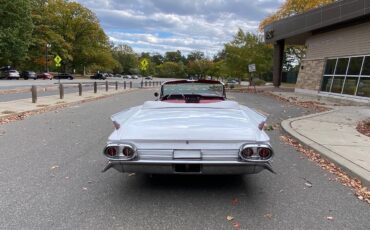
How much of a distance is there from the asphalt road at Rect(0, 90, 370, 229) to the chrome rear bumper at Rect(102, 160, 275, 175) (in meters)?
0.40

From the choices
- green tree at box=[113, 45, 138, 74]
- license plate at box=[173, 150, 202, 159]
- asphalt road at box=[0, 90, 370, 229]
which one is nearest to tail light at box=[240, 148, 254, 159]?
license plate at box=[173, 150, 202, 159]

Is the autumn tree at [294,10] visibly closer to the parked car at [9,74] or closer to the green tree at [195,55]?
the parked car at [9,74]

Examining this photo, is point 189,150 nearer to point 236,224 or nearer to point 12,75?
point 236,224

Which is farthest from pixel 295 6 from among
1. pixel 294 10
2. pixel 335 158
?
pixel 335 158

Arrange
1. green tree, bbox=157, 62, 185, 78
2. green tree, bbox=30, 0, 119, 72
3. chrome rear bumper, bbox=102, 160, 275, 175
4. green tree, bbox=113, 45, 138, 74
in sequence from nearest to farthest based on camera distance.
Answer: chrome rear bumper, bbox=102, 160, 275, 175
green tree, bbox=30, 0, 119, 72
green tree, bbox=157, 62, 185, 78
green tree, bbox=113, 45, 138, 74

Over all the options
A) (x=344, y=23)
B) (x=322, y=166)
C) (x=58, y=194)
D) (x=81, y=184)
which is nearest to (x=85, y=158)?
(x=81, y=184)

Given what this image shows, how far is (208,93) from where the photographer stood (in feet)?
21.7

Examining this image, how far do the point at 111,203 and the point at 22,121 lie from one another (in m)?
8.46

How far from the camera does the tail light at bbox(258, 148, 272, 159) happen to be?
166 inches

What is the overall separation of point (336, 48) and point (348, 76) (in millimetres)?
3010

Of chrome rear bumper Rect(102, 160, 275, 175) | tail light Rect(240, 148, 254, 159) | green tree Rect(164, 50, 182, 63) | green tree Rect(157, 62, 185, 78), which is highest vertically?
tail light Rect(240, 148, 254, 159)

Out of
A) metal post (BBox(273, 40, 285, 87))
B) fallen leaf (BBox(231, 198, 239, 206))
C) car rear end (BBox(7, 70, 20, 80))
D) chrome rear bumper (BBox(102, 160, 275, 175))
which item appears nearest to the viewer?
chrome rear bumper (BBox(102, 160, 275, 175))

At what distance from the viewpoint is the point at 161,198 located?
449cm

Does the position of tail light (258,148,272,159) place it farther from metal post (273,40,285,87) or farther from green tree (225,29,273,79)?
green tree (225,29,273,79)
